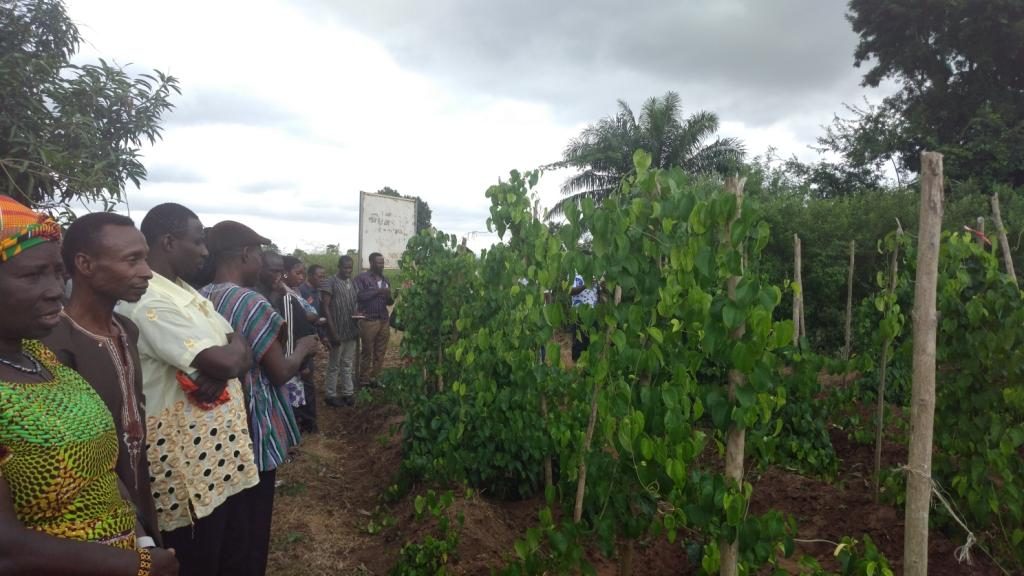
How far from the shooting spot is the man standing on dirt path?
731 cm

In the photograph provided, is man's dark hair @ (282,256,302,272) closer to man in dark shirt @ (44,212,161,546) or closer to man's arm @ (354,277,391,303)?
man's arm @ (354,277,391,303)

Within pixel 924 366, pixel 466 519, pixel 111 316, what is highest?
pixel 111 316

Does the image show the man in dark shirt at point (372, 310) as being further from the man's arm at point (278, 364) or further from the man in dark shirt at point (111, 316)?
the man in dark shirt at point (111, 316)

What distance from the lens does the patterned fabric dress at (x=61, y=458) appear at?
1227 millimetres

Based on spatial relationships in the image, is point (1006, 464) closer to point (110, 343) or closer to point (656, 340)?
point (656, 340)

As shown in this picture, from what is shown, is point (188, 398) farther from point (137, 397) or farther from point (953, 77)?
point (953, 77)

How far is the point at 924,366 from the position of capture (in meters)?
2.41

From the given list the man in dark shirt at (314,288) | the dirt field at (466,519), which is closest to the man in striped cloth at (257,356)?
the dirt field at (466,519)

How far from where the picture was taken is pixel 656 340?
2.27 meters

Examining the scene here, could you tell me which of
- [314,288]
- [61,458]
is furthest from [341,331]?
[61,458]

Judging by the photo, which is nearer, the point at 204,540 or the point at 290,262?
the point at 204,540

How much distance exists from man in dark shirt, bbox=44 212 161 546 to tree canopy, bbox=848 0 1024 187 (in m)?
17.0

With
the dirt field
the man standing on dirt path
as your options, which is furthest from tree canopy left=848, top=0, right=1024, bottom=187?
the man standing on dirt path

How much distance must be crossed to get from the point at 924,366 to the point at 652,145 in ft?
69.9
